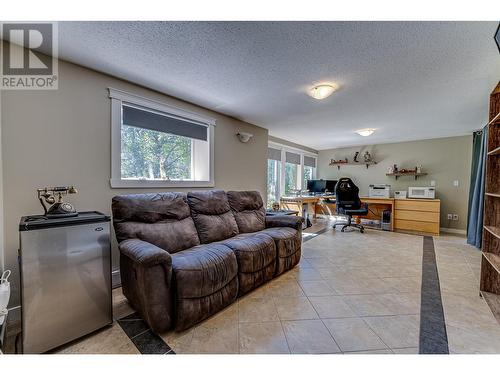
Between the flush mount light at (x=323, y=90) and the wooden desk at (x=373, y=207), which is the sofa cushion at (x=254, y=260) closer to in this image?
the flush mount light at (x=323, y=90)

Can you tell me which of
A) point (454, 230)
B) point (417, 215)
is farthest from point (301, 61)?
point (454, 230)

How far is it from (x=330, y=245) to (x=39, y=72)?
4.17m

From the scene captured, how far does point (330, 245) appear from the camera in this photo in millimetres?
3797

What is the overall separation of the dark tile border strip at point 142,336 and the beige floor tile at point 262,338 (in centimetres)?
46

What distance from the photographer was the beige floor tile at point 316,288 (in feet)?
7.04

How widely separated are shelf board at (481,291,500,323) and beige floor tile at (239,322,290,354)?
1.72 m

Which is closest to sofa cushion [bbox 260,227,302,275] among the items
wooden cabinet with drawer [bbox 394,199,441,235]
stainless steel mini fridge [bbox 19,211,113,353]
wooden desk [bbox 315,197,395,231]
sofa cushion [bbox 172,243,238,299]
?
sofa cushion [bbox 172,243,238,299]

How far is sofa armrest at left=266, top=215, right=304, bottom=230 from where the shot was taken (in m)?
2.85

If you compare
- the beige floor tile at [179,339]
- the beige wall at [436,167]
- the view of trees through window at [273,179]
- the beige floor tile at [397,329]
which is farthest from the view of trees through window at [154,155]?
the beige wall at [436,167]

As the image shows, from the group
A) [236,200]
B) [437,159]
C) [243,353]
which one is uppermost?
[437,159]

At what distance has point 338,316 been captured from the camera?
1771 millimetres

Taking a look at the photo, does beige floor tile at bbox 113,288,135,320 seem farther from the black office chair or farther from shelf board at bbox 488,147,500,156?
the black office chair
